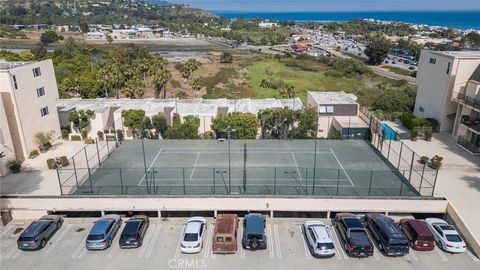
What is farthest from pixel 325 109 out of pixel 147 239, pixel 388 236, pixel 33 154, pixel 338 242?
pixel 33 154

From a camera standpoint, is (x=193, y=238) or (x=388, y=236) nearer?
(x=388, y=236)

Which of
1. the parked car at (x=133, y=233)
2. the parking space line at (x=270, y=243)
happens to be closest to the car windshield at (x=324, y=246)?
the parking space line at (x=270, y=243)

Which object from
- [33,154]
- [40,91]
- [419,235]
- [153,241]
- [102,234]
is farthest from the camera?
[40,91]

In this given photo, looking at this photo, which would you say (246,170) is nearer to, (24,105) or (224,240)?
(224,240)

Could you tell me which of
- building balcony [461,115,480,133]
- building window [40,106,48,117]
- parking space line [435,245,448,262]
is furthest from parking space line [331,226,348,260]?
building window [40,106,48,117]

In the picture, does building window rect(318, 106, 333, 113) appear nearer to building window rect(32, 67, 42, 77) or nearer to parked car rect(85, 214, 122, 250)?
parked car rect(85, 214, 122, 250)
